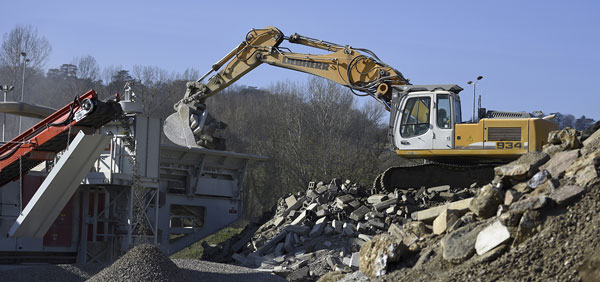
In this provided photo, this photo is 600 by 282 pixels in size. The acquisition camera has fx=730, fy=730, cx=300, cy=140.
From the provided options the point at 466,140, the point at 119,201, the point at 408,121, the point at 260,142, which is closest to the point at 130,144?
the point at 119,201

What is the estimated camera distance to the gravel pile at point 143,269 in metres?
9.51

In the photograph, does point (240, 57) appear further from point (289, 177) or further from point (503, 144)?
point (289, 177)

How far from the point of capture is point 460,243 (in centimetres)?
725

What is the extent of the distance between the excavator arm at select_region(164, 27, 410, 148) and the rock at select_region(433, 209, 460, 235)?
7.12 meters

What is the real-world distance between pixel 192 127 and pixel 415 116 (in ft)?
19.7

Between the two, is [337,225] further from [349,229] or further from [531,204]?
[531,204]

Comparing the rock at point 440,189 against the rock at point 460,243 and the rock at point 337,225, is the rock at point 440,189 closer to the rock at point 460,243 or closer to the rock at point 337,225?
the rock at point 337,225

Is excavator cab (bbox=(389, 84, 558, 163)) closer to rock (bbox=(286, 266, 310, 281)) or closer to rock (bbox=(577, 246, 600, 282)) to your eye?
rock (bbox=(286, 266, 310, 281))

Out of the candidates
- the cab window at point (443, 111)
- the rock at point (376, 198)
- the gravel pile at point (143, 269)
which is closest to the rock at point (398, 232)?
the gravel pile at point (143, 269)

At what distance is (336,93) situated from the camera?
110 feet

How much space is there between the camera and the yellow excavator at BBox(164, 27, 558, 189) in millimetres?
13438

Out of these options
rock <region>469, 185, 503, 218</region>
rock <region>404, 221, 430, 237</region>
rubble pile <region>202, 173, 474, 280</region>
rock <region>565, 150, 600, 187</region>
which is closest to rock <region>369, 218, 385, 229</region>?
rubble pile <region>202, 173, 474, 280</region>

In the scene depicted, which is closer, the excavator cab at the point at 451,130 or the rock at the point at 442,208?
the rock at the point at 442,208

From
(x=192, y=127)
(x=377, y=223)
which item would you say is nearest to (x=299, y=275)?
(x=377, y=223)
